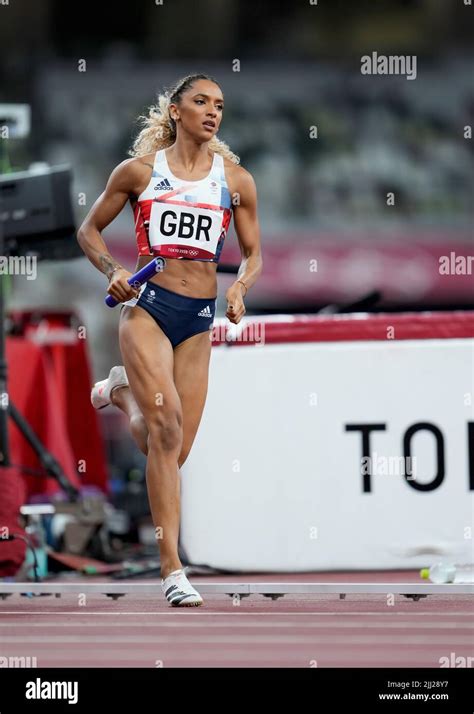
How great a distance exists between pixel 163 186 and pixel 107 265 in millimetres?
309

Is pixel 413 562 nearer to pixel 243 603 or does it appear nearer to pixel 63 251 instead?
pixel 243 603

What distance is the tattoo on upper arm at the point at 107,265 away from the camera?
158 inches

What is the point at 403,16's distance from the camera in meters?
14.5

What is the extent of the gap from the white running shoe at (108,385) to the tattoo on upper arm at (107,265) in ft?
1.15

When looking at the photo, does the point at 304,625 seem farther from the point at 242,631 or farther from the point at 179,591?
the point at 179,591

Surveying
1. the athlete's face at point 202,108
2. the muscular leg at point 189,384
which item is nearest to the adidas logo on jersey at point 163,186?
the athlete's face at point 202,108

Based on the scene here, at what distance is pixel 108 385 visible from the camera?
4.29 m

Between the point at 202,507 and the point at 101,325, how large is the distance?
7298mm

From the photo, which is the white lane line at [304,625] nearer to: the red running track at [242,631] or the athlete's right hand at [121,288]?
the red running track at [242,631]

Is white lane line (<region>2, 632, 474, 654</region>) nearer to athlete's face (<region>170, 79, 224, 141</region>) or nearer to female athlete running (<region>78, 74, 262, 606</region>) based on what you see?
female athlete running (<region>78, 74, 262, 606</region>)

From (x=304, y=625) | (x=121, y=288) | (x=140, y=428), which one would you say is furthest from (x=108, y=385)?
(x=304, y=625)

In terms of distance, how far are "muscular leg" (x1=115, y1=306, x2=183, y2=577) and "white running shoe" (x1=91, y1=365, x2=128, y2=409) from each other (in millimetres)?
205

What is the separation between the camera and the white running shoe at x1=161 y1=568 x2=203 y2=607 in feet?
12.9

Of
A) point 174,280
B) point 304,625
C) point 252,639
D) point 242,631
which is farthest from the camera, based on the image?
point 174,280
